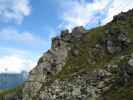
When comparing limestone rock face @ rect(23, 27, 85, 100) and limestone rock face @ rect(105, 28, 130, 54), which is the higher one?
limestone rock face @ rect(105, 28, 130, 54)

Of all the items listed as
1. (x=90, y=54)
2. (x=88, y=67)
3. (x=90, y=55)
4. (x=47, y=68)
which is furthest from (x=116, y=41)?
(x=47, y=68)

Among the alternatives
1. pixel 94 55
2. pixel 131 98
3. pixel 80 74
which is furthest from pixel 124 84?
pixel 94 55

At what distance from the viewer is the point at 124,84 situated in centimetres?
9988

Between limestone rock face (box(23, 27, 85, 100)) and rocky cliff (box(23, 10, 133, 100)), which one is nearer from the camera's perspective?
rocky cliff (box(23, 10, 133, 100))

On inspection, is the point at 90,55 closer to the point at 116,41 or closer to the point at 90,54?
the point at 90,54

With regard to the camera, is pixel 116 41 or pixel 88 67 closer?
pixel 88 67

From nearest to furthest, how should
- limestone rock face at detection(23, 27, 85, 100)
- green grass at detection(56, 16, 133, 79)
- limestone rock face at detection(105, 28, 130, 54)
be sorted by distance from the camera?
green grass at detection(56, 16, 133, 79), limestone rock face at detection(23, 27, 85, 100), limestone rock face at detection(105, 28, 130, 54)

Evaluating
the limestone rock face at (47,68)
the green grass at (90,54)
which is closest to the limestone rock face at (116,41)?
the green grass at (90,54)

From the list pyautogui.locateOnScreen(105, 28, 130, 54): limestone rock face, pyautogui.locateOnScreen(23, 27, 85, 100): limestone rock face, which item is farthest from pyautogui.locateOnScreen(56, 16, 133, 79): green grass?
pyautogui.locateOnScreen(23, 27, 85, 100): limestone rock face

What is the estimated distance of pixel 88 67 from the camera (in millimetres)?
123312

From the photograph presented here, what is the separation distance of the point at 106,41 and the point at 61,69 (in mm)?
23617

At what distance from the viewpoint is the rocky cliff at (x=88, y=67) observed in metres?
105

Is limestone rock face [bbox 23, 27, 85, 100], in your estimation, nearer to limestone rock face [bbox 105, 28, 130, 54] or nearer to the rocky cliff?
the rocky cliff

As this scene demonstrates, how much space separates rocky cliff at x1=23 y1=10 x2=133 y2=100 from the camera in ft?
343
